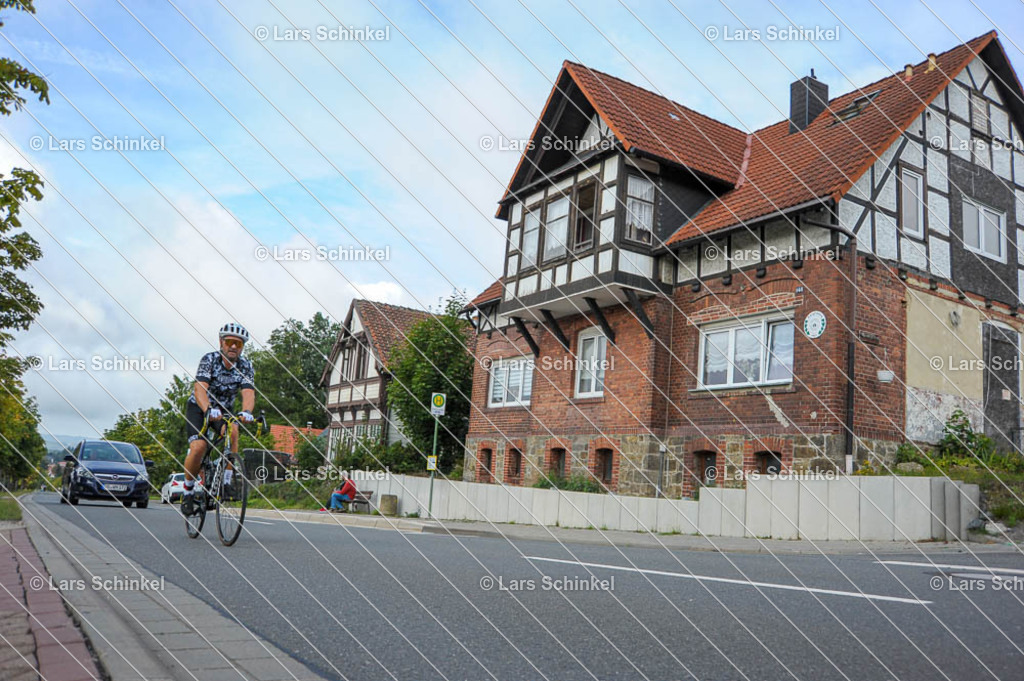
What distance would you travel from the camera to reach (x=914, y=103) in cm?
1841

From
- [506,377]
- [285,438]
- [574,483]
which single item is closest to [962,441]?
[574,483]

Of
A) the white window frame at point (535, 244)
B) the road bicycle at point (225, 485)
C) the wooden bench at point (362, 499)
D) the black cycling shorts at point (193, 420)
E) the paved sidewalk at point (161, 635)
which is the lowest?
the wooden bench at point (362, 499)

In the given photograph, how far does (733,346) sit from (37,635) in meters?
16.4

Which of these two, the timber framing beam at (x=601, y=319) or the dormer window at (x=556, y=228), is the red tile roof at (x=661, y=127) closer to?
the dormer window at (x=556, y=228)

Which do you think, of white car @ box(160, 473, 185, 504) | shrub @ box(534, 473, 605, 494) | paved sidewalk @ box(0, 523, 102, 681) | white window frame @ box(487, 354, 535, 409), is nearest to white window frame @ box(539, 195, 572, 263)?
white window frame @ box(487, 354, 535, 409)

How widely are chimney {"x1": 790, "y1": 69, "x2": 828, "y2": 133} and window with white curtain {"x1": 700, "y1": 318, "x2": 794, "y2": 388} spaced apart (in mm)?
6534

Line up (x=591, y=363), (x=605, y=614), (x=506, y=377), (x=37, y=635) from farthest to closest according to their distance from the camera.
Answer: (x=506, y=377)
(x=591, y=363)
(x=605, y=614)
(x=37, y=635)

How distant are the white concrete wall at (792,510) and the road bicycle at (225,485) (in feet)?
29.4

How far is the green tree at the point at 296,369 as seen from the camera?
66.7 meters

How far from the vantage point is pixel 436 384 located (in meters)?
29.7

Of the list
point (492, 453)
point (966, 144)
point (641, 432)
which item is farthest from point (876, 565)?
point (492, 453)

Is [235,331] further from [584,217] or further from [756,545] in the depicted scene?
[584,217]

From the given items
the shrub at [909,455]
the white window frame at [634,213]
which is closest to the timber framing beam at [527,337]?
the white window frame at [634,213]

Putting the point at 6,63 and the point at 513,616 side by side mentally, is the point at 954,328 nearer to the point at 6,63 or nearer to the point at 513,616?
the point at 513,616
